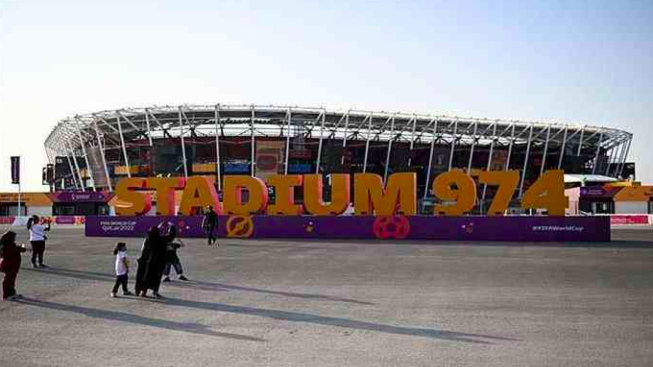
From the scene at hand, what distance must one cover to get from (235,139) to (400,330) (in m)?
61.3

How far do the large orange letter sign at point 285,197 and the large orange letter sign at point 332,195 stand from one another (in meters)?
0.72

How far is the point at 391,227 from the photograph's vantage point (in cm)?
3056

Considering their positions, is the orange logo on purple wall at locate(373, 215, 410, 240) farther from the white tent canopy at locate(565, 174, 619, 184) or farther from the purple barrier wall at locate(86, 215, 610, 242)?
the white tent canopy at locate(565, 174, 619, 184)

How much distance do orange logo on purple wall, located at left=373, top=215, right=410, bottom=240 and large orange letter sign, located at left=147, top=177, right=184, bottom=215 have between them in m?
11.2

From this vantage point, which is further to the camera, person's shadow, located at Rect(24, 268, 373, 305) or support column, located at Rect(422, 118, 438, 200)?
support column, located at Rect(422, 118, 438, 200)

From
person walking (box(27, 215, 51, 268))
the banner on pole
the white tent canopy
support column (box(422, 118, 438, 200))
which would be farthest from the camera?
the white tent canopy

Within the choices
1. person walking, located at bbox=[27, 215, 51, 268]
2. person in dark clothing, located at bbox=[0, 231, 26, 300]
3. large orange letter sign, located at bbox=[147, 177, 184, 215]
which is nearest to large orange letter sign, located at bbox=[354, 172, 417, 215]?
large orange letter sign, located at bbox=[147, 177, 184, 215]

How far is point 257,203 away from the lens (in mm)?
32531

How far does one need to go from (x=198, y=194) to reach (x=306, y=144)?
3763cm

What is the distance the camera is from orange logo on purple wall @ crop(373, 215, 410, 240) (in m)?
30.5

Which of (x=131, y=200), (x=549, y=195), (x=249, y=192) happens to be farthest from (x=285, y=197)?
(x=549, y=195)

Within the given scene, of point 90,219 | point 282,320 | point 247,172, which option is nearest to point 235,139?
point 247,172

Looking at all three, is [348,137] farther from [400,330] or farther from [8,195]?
[400,330]

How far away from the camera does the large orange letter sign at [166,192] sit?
3434 centimetres
